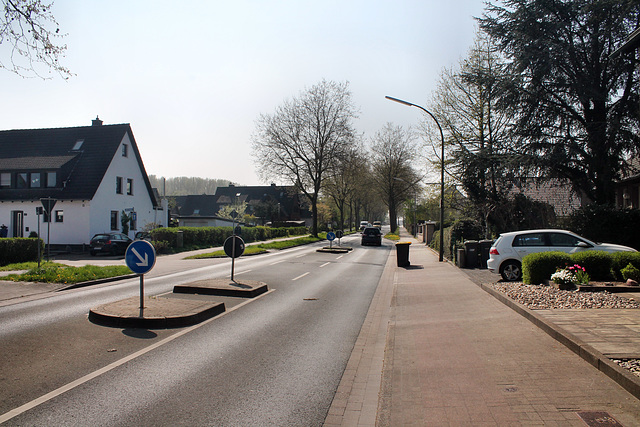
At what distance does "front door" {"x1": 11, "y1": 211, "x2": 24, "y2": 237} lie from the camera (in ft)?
101

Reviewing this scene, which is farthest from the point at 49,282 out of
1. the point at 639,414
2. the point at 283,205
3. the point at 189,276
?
the point at 283,205

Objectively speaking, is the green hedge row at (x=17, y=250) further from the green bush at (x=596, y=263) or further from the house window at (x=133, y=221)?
the green bush at (x=596, y=263)

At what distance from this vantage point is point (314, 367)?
564 cm

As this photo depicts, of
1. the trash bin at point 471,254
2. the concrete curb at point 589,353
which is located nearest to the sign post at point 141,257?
the concrete curb at point 589,353

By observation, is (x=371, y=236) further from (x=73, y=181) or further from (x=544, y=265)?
(x=544, y=265)

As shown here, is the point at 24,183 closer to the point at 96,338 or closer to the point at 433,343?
the point at 96,338

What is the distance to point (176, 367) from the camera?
17.7ft

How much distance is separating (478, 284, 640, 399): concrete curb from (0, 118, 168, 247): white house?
2771cm

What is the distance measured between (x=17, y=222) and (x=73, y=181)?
4.53 m

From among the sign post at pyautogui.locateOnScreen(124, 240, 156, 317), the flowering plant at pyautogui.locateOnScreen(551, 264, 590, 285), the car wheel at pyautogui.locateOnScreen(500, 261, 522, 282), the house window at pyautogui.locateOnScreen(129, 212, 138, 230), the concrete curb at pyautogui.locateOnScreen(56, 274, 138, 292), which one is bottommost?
the concrete curb at pyautogui.locateOnScreen(56, 274, 138, 292)

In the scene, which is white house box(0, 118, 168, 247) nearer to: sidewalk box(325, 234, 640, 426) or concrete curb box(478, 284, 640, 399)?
sidewalk box(325, 234, 640, 426)

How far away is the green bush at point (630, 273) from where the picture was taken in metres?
9.96

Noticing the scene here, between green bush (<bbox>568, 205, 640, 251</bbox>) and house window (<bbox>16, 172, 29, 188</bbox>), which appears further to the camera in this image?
house window (<bbox>16, 172, 29, 188</bbox>)

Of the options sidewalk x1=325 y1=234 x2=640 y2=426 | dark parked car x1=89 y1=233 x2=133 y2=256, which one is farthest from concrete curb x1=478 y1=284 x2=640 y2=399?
dark parked car x1=89 y1=233 x2=133 y2=256
